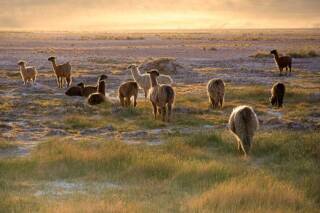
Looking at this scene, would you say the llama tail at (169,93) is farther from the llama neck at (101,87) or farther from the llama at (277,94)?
the llama neck at (101,87)

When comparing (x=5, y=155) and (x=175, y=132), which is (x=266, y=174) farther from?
(x=5, y=155)

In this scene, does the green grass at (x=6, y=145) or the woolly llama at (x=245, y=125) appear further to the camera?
the green grass at (x=6, y=145)

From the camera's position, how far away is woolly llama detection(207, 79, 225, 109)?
18953 mm

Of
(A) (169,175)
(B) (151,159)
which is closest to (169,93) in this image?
(B) (151,159)

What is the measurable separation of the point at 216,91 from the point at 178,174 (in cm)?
895

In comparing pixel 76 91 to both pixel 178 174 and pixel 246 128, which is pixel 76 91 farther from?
pixel 178 174

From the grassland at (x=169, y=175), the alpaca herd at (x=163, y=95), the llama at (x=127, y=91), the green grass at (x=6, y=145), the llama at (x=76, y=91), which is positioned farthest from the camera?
the llama at (x=76, y=91)

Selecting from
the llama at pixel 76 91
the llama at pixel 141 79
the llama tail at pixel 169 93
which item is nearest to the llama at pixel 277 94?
the llama at pixel 141 79

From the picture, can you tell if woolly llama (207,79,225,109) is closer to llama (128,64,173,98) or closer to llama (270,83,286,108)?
llama (270,83,286,108)

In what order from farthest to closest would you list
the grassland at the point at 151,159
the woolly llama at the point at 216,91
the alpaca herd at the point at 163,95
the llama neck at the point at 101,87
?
the llama neck at the point at 101,87
the woolly llama at the point at 216,91
the alpaca herd at the point at 163,95
the grassland at the point at 151,159

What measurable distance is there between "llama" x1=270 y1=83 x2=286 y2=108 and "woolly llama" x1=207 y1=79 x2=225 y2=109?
197 centimetres

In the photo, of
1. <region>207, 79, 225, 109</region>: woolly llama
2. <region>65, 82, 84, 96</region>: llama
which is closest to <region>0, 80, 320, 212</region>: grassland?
<region>207, 79, 225, 109</region>: woolly llama

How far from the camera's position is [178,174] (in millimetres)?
10547

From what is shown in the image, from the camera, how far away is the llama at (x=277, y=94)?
19.4 metres
